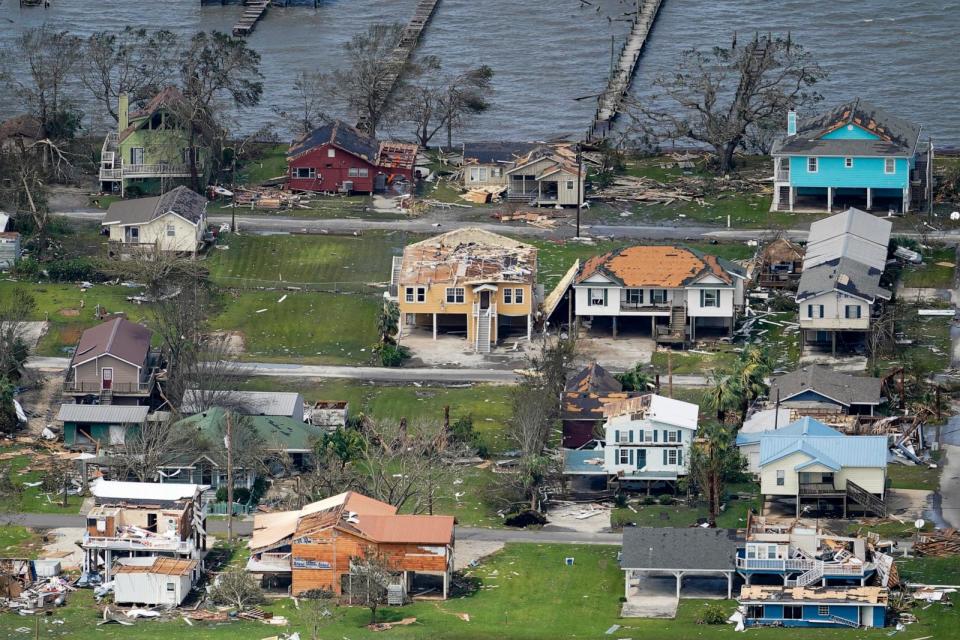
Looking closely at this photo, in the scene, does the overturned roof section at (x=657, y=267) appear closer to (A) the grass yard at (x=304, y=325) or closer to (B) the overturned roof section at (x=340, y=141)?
(A) the grass yard at (x=304, y=325)

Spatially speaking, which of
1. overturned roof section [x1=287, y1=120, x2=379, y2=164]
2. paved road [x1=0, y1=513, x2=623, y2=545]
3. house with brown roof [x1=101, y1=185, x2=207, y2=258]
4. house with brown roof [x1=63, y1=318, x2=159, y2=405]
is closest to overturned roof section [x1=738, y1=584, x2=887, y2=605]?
paved road [x1=0, y1=513, x2=623, y2=545]

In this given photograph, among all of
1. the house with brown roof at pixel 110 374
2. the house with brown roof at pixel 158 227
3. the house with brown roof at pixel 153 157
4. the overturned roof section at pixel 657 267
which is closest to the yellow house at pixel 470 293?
the overturned roof section at pixel 657 267

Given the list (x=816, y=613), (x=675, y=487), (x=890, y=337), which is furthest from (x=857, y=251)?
(x=816, y=613)

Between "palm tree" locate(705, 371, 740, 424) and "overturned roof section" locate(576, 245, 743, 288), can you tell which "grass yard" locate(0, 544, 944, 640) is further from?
"overturned roof section" locate(576, 245, 743, 288)

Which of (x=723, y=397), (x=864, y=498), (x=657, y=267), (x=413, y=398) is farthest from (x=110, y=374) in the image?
(x=864, y=498)

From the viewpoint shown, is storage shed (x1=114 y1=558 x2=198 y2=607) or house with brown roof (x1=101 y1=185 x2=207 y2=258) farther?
house with brown roof (x1=101 y1=185 x2=207 y2=258)

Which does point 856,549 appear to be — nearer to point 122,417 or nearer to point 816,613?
point 816,613
